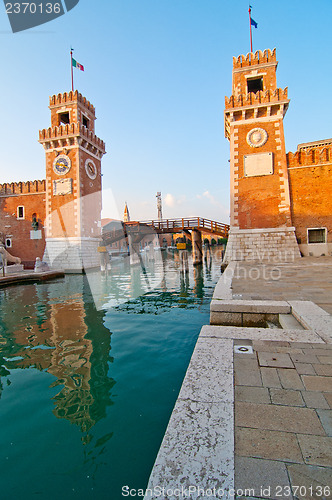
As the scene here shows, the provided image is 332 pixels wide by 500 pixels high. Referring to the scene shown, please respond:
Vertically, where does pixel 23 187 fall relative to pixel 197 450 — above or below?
above

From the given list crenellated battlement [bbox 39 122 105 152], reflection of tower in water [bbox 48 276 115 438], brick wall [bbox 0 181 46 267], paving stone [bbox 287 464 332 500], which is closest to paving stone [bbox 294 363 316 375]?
paving stone [bbox 287 464 332 500]

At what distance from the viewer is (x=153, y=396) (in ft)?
11.5

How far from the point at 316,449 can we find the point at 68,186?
911 inches

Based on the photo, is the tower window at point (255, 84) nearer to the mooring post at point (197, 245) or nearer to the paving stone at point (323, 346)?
the mooring post at point (197, 245)

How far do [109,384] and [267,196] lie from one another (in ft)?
50.7

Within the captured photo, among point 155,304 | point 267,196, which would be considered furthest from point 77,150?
point 155,304

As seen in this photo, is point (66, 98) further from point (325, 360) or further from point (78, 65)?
point (325, 360)

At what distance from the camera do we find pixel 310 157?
53.3 feet

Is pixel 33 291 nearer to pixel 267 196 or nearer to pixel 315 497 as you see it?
pixel 315 497

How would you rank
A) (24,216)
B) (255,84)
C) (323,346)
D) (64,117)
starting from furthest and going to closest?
(24,216) → (64,117) → (255,84) → (323,346)

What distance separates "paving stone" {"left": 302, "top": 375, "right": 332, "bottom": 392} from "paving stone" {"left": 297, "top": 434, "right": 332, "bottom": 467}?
64 centimetres

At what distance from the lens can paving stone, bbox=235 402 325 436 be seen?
1895mm

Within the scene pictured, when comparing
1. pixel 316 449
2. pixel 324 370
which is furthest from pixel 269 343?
pixel 316 449

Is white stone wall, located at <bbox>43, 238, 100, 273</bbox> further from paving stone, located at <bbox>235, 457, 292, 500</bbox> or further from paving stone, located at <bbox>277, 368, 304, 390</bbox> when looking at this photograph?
paving stone, located at <bbox>235, 457, 292, 500</bbox>
